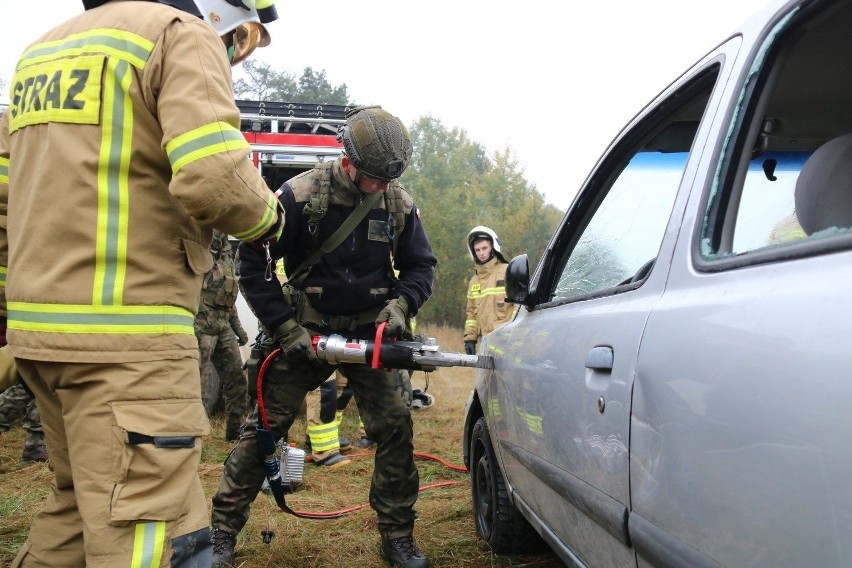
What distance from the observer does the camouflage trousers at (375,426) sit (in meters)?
3.33

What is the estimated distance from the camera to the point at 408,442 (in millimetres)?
3438

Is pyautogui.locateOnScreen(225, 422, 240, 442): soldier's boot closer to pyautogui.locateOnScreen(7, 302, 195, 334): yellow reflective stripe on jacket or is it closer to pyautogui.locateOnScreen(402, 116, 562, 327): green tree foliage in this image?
pyautogui.locateOnScreen(7, 302, 195, 334): yellow reflective stripe on jacket

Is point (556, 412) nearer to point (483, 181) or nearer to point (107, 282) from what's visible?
point (107, 282)

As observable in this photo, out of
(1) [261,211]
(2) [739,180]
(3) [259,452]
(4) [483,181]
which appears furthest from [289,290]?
(4) [483,181]

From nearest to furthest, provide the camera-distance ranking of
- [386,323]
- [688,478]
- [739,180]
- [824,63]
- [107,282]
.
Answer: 1. [688,478]
2. [739,180]
3. [107,282]
4. [824,63]
5. [386,323]

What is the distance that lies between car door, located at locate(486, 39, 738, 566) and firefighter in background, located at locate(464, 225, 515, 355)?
4.68 m

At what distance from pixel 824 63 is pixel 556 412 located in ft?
3.95

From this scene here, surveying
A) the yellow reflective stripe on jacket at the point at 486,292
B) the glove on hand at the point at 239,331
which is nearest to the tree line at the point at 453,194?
the yellow reflective stripe on jacket at the point at 486,292

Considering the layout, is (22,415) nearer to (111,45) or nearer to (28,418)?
(28,418)

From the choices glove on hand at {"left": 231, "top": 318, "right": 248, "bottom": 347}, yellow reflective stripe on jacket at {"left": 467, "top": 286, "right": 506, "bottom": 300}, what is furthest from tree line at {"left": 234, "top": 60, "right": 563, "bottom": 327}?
glove on hand at {"left": 231, "top": 318, "right": 248, "bottom": 347}

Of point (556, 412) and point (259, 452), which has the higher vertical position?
point (556, 412)

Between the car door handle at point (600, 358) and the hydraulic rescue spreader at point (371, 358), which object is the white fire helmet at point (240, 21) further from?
the car door handle at point (600, 358)

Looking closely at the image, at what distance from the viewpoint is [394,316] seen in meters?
3.32

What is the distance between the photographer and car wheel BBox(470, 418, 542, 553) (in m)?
3.12
